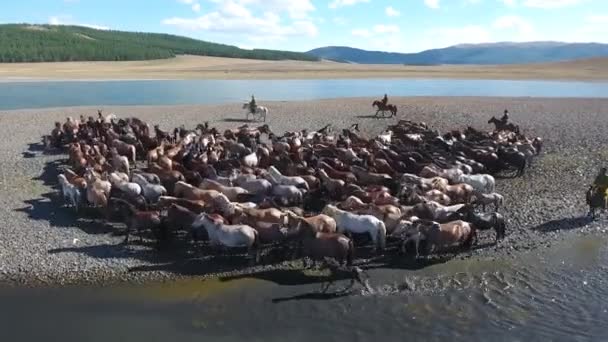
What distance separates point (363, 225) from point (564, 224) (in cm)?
453

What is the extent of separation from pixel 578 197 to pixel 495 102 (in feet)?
68.4

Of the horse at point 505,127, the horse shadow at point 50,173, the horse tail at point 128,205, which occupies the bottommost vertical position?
the horse shadow at point 50,173

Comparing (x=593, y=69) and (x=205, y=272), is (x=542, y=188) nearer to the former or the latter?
(x=205, y=272)

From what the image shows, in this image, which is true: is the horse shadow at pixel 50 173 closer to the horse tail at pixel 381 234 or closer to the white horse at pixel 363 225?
the white horse at pixel 363 225

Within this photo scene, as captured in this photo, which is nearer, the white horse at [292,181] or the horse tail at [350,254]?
the horse tail at [350,254]

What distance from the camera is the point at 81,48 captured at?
108 m

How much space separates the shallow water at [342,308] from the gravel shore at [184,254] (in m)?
0.73

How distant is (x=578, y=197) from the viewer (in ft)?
48.3

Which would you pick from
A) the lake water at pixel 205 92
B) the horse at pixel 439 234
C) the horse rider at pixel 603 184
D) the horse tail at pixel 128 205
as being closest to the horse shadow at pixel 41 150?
the horse tail at pixel 128 205

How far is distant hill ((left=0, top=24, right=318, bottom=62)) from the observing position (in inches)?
3935

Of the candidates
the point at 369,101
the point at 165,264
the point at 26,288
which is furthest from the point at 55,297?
the point at 369,101

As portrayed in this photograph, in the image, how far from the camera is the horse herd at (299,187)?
11.0 metres

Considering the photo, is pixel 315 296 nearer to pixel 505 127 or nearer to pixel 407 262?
pixel 407 262

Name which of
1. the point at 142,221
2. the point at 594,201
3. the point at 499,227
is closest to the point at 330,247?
the point at 499,227
